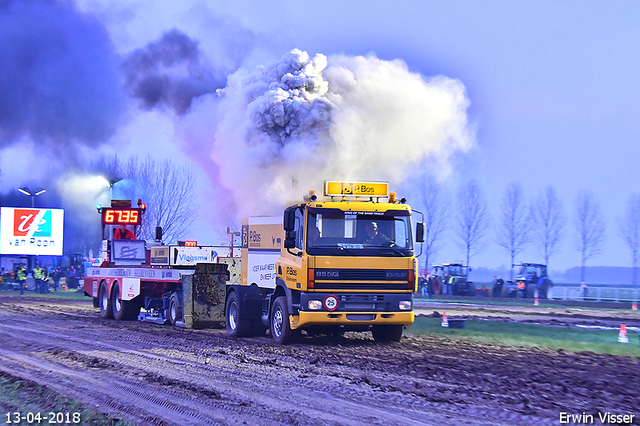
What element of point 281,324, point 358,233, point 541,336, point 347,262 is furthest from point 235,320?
point 541,336

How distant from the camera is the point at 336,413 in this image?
8852 millimetres

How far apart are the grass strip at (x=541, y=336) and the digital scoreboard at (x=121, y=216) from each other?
11.5 meters

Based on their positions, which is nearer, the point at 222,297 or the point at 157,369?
the point at 157,369

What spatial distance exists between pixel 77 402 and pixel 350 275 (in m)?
7.08

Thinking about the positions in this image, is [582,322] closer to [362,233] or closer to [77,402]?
[362,233]

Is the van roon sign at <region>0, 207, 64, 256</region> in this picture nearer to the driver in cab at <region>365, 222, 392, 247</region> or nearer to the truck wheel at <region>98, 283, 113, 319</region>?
the truck wheel at <region>98, 283, 113, 319</region>

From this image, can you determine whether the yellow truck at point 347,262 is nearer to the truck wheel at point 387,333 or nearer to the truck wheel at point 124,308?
the truck wheel at point 387,333

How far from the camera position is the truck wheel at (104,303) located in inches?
1026

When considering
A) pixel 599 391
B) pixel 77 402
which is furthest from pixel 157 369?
pixel 599 391

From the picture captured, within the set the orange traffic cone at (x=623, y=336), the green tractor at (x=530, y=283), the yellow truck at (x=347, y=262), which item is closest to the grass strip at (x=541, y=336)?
the orange traffic cone at (x=623, y=336)

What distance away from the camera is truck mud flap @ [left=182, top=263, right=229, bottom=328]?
21094 millimetres

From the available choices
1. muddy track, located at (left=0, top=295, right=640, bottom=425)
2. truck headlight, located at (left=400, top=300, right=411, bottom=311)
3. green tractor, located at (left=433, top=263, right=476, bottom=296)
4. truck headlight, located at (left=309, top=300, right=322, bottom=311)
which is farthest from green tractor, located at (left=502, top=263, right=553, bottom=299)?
truck headlight, located at (left=309, top=300, right=322, bottom=311)

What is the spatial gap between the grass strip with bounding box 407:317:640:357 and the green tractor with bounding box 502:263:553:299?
23.1 meters

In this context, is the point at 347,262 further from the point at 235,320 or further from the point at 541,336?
the point at 541,336
